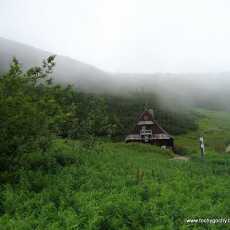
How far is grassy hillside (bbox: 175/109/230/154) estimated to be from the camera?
76.8 m

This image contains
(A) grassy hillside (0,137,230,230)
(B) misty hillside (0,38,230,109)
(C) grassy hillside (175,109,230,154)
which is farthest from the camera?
(B) misty hillside (0,38,230,109)

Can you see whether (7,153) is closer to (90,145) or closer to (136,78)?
(90,145)

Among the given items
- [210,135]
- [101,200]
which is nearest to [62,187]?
[101,200]

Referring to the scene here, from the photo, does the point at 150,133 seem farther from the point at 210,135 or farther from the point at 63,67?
the point at 63,67

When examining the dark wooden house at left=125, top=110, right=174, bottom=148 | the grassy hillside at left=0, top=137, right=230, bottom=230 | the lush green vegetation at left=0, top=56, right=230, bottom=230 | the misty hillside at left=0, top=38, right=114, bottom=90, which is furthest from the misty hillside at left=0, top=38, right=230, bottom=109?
the grassy hillside at left=0, top=137, right=230, bottom=230

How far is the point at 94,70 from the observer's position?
184 meters

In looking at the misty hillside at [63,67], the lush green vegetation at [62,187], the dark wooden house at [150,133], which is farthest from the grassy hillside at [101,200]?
the misty hillside at [63,67]

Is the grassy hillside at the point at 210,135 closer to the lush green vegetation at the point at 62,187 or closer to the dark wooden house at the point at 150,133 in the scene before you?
the dark wooden house at the point at 150,133

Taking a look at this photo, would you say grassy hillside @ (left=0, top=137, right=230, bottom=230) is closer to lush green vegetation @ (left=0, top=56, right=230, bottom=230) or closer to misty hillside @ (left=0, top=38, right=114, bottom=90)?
lush green vegetation @ (left=0, top=56, right=230, bottom=230)

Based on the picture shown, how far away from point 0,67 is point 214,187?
132769mm

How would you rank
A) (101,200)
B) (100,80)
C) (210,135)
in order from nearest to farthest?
(101,200)
(210,135)
(100,80)

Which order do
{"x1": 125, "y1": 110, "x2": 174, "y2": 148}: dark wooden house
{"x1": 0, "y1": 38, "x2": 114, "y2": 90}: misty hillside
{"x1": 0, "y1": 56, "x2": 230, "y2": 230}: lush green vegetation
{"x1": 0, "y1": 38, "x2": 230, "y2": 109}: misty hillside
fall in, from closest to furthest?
{"x1": 0, "y1": 56, "x2": 230, "y2": 230}: lush green vegetation → {"x1": 125, "y1": 110, "x2": 174, "y2": 148}: dark wooden house → {"x1": 0, "y1": 38, "x2": 114, "y2": 90}: misty hillside → {"x1": 0, "y1": 38, "x2": 230, "y2": 109}: misty hillside

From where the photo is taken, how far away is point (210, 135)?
3937 inches

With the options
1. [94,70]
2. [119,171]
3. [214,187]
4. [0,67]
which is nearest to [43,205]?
[119,171]
